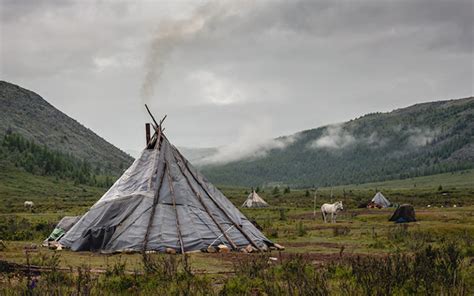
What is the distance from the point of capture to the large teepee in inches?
707

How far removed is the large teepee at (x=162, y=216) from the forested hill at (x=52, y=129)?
130 metres

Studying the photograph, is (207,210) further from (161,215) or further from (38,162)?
(38,162)

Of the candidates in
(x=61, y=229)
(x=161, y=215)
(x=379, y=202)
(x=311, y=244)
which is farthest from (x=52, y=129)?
(x=161, y=215)

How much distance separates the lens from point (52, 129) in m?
172

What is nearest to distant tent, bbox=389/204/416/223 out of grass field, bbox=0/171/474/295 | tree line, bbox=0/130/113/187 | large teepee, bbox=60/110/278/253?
grass field, bbox=0/171/474/295

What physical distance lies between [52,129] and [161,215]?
163 m

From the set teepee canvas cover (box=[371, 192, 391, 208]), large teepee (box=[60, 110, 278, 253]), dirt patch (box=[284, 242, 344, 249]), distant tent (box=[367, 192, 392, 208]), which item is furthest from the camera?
teepee canvas cover (box=[371, 192, 391, 208])

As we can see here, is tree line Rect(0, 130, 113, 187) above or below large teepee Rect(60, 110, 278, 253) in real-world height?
above

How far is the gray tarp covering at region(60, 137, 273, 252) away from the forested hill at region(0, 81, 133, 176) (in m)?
130

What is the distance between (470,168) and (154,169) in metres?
167

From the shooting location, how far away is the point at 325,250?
62.3 ft

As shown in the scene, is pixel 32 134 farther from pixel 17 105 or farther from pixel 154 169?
pixel 154 169

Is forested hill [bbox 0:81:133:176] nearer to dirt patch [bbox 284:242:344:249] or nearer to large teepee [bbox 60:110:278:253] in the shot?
large teepee [bbox 60:110:278:253]

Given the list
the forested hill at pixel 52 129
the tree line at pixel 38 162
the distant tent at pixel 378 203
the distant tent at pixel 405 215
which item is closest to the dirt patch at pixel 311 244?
the distant tent at pixel 405 215
